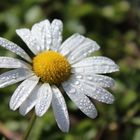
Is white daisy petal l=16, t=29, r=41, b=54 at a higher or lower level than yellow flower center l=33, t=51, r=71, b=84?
higher

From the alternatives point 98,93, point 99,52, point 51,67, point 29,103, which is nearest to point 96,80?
point 98,93

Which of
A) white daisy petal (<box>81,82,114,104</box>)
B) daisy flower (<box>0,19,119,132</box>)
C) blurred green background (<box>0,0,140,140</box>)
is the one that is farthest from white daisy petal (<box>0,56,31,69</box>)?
blurred green background (<box>0,0,140,140</box>)

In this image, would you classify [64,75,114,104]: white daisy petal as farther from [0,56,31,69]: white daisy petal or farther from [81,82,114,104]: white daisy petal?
[0,56,31,69]: white daisy petal

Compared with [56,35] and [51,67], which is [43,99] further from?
[56,35]

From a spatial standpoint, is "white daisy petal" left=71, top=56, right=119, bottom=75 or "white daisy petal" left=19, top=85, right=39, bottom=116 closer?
"white daisy petal" left=19, top=85, right=39, bottom=116

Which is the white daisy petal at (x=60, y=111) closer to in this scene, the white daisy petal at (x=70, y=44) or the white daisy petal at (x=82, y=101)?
the white daisy petal at (x=82, y=101)

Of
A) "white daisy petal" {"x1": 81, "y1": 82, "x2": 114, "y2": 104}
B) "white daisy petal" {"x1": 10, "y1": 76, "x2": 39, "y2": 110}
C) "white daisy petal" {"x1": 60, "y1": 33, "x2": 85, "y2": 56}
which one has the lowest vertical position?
"white daisy petal" {"x1": 81, "y1": 82, "x2": 114, "y2": 104}

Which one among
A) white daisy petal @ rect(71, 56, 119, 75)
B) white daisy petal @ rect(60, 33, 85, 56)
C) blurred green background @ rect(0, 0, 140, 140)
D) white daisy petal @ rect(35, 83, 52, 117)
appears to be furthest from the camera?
blurred green background @ rect(0, 0, 140, 140)

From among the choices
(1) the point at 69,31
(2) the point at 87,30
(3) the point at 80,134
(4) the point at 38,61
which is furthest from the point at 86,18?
(4) the point at 38,61
